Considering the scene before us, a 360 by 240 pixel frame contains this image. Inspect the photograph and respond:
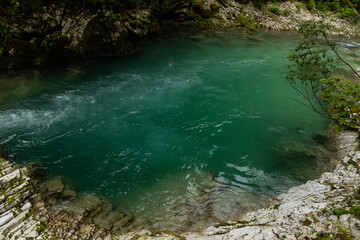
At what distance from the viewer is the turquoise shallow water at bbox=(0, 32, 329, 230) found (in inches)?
251

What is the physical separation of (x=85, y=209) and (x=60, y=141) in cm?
325

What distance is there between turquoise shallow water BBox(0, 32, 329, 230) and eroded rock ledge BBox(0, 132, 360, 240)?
553 millimetres

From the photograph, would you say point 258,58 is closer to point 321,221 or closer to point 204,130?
point 204,130

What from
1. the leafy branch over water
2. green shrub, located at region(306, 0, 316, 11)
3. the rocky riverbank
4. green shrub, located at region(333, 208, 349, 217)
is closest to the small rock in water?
green shrub, located at region(333, 208, 349, 217)

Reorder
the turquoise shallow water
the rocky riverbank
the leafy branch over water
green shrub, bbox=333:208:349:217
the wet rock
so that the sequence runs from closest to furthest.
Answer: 1. the leafy branch over water
2. green shrub, bbox=333:208:349:217
3. the wet rock
4. the turquoise shallow water
5. the rocky riverbank

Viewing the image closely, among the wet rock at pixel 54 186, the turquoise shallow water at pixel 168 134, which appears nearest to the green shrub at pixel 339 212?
the turquoise shallow water at pixel 168 134

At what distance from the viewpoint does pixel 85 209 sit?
5.60 m

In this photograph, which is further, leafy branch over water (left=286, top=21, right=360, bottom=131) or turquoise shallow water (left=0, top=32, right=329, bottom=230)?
turquoise shallow water (left=0, top=32, right=329, bottom=230)

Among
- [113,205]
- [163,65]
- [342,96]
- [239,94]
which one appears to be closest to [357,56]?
[239,94]

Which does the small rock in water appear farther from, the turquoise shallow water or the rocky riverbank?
the rocky riverbank

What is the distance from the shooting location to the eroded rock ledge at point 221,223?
413 centimetres

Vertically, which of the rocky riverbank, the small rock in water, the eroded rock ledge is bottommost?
the small rock in water

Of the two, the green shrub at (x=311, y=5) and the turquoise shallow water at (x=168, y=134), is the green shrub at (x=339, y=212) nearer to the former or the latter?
the turquoise shallow water at (x=168, y=134)

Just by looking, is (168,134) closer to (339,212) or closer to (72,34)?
(339,212)
